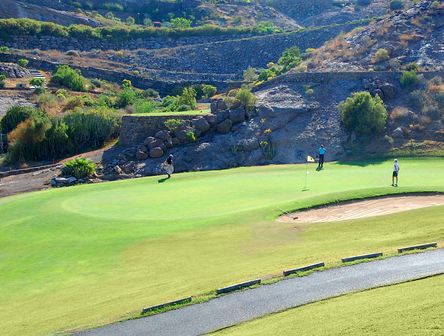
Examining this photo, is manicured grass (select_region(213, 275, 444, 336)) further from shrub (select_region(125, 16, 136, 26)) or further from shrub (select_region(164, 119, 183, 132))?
shrub (select_region(125, 16, 136, 26))

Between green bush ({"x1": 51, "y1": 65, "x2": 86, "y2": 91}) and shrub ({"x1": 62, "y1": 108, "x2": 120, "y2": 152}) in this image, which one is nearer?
shrub ({"x1": 62, "y1": 108, "x2": 120, "y2": 152})

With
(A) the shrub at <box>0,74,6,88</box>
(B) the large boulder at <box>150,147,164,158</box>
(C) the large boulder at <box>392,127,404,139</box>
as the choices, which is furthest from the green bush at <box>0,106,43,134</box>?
(C) the large boulder at <box>392,127,404,139</box>

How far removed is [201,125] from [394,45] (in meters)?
21.1

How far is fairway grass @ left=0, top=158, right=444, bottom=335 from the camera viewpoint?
58.4 feet

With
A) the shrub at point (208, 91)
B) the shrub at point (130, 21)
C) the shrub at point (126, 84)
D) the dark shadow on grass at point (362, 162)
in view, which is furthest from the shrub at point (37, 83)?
the shrub at point (130, 21)

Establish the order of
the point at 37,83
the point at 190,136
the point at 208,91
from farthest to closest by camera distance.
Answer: the point at 37,83 < the point at 208,91 < the point at 190,136

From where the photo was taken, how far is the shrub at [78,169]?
44.9 m

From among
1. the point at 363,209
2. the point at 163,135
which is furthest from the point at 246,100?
the point at 363,209

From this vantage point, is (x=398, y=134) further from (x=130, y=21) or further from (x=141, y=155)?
(x=130, y=21)

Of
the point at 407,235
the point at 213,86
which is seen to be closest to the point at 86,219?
the point at 407,235

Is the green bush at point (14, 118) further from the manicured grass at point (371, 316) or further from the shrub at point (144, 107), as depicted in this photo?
the manicured grass at point (371, 316)

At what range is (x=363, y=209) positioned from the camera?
85.6 ft

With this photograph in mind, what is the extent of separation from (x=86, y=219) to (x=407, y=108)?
29.6m

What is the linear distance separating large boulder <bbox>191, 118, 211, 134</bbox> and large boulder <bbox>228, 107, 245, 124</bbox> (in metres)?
1.81
